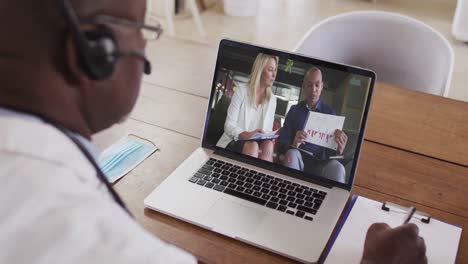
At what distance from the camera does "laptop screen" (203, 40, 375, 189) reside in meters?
1.08

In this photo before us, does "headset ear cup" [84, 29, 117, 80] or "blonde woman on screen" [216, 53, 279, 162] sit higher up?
"headset ear cup" [84, 29, 117, 80]

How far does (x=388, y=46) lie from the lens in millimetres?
1825

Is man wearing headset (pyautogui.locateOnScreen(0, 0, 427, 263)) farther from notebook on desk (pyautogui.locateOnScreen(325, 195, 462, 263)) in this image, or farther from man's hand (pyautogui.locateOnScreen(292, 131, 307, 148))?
man's hand (pyautogui.locateOnScreen(292, 131, 307, 148))

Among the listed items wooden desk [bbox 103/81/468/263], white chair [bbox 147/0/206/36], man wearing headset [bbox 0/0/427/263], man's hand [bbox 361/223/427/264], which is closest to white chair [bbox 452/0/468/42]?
white chair [bbox 147/0/206/36]

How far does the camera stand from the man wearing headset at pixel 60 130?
1.80ft

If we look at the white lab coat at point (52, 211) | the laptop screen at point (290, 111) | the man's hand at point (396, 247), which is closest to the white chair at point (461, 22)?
the laptop screen at point (290, 111)

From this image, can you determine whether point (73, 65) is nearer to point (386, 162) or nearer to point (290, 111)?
point (290, 111)

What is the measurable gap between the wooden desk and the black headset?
41 cm

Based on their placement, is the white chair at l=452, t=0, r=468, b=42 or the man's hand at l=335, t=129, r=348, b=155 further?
the white chair at l=452, t=0, r=468, b=42

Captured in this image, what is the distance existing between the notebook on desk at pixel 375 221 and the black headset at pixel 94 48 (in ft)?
1.69

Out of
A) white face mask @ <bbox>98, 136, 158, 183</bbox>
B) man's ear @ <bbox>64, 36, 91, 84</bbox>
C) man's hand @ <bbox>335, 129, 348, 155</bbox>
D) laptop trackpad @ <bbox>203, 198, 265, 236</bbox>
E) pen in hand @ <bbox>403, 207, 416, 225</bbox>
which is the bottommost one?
laptop trackpad @ <bbox>203, 198, 265, 236</bbox>

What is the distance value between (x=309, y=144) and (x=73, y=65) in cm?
60

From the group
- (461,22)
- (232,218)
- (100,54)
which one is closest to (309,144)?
(232,218)

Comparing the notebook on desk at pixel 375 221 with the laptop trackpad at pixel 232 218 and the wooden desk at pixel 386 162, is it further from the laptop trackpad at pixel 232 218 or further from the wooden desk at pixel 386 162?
the laptop trackpad at pixel 232 218
